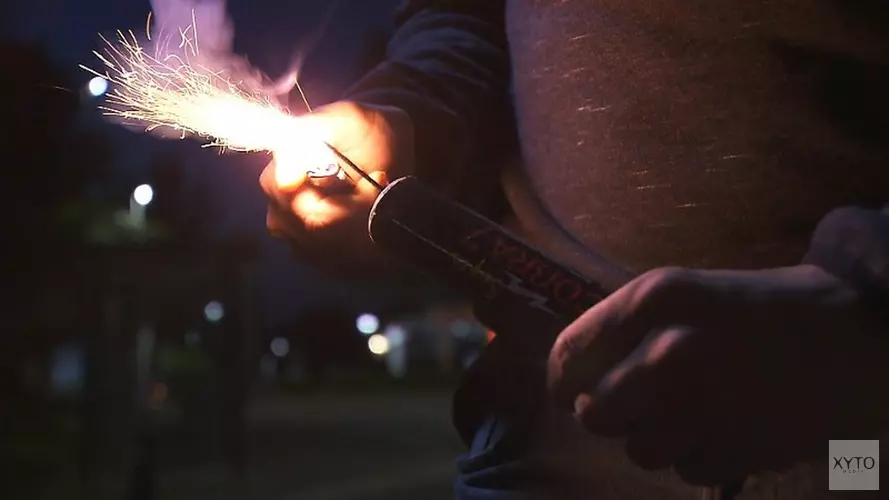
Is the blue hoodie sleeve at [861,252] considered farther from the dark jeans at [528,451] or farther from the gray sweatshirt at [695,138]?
the dark jeans at [528,451]

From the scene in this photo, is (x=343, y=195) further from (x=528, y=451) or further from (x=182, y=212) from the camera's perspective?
(x=182, y=212)

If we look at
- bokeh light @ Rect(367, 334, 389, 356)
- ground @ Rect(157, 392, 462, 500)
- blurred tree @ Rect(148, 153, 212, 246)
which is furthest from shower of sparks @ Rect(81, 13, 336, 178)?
bokeh light @ Rect(367, 334, 389, 356)

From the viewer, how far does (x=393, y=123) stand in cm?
76

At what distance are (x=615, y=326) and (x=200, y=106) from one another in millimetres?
374

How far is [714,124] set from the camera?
661 millimetres

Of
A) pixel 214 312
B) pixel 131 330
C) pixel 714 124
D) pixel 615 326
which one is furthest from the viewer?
pixel 131 330

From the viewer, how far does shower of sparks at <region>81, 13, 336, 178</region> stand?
2.39 ft

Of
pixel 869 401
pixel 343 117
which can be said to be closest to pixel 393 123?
pixel 343 117

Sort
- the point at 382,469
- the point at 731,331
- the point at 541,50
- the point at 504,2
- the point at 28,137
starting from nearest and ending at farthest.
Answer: the point at 731,331
the point at 541,50
the point at 504,2
the point at 28,137
the point at 382,469

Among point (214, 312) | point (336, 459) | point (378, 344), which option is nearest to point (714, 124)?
point (214, 312)

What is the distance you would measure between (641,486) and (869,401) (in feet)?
0.53

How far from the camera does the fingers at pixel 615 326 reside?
523mm

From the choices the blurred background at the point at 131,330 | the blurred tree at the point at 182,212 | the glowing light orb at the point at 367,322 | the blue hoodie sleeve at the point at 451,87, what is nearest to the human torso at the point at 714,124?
the blue hoodie sleeve at the point at 451,87

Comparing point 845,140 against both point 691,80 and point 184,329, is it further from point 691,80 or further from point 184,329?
point 184,329
